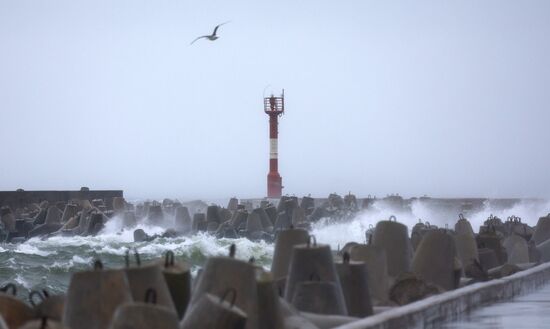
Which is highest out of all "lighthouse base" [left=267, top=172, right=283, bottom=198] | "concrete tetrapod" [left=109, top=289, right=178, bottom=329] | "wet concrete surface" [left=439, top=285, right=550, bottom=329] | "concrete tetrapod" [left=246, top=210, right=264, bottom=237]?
"lighthouse base" [left=267, top=172, right=283, bottom=198]

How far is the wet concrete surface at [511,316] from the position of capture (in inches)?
341

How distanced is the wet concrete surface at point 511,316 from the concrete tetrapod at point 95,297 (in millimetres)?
2957

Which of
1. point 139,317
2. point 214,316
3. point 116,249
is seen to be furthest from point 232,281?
point 116,249

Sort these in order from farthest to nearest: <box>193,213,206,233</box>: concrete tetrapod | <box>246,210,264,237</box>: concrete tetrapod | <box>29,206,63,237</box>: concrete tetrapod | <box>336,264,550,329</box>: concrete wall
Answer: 1. <box>29,206,63,237</box>: concrete tetrapod
2. <box>193,213,206,233</box>: concrete tetrapod
3. <box>246,210,264,237</box>: concrete tetrapod
4. <box>336,264,550,329</box>: concrete wall

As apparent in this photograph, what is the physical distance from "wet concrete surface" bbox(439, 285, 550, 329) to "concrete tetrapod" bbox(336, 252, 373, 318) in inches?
27.6

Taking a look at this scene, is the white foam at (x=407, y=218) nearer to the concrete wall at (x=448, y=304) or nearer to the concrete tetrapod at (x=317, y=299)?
the concrete wall at (x=448, y=304)

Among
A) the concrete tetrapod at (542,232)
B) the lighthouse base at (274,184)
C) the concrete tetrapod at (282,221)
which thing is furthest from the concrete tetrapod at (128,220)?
the concrete tetrapod at (542,232)

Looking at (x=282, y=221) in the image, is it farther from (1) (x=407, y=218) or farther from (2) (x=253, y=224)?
(1) (x=407, y=218)

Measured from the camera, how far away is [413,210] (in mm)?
44156

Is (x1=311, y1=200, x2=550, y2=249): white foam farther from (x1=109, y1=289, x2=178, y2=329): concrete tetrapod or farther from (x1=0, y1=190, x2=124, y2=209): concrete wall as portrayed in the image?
(x1=109, y1=289, x2=178, y2=329): concrete tetrapod

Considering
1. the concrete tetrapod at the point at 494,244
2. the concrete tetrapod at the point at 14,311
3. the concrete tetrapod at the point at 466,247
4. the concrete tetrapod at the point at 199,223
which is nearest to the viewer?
the concrete tetrapod at the point at 14,311

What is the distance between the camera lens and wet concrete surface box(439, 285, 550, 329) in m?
8.66

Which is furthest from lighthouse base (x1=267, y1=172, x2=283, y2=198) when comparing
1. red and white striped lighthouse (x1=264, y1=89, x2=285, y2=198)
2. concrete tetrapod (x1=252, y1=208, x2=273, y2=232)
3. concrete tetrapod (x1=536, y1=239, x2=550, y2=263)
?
concrete tetrapod (x1=536, y1=239, x2=550, y2=263)

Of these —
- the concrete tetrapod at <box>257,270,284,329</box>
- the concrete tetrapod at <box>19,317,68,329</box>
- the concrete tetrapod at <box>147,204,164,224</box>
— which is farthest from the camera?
the concrete tetrapod at <box>147,204,164,224</box>
